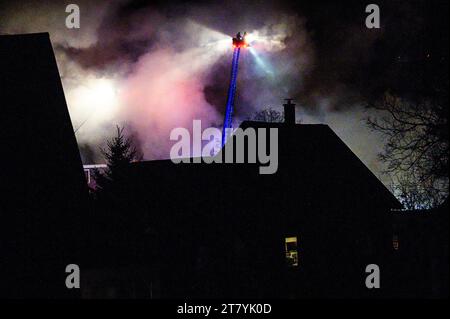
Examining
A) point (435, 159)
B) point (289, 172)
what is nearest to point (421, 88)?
point (435, 159)

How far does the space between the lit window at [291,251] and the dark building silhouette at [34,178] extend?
9047mm

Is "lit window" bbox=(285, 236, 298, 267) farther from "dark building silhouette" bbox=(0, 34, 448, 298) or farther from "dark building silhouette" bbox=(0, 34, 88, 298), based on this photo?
"dark building silhouette" bbox=(0, 34, 88, 298)

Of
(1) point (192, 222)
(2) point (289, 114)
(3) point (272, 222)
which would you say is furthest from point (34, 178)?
(2) point (289, 114)

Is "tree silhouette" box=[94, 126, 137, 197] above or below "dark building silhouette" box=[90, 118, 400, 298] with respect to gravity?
above

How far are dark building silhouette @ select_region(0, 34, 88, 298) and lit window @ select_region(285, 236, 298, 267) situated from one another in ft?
29.7

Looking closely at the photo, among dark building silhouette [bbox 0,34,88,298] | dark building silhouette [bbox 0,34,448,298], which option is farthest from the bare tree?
dark building silhouette [bbox 0,34,88,298]

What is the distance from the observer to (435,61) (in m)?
19.3

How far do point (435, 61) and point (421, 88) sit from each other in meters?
1.05

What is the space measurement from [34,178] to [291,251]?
11093 mm

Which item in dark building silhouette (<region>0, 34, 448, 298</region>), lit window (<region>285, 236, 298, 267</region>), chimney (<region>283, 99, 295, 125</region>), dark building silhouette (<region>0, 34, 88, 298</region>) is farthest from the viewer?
chimney (<region>283, 99, 295, 125</region>)

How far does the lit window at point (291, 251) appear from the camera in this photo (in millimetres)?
24188

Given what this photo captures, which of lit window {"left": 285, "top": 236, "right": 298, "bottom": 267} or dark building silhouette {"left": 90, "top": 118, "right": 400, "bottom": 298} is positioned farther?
lit window {"left": 285, "top": 236, "right": 298, "bottom": 267}

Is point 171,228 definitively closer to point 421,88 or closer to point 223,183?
point 223,183

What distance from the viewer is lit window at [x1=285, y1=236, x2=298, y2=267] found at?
2419 cm
